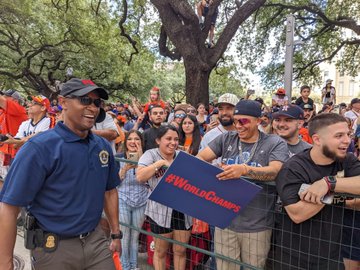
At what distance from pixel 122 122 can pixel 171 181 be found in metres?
5.80

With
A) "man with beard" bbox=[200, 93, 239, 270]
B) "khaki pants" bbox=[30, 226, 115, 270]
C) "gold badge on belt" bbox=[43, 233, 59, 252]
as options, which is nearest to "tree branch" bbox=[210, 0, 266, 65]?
"man with beard" bbox=[200, 93, 239, 270]

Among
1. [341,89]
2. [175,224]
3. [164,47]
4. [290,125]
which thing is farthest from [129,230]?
[341,89]

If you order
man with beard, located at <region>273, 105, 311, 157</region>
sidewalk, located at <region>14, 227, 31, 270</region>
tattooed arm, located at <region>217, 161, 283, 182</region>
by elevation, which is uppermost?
man with beard, located at <region>273, 105, 311, 157</region>

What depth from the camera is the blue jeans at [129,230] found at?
3.92 metres

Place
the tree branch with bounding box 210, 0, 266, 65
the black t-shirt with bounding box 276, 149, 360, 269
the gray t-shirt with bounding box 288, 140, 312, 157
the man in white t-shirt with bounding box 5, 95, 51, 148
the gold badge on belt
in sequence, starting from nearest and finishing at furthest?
the gold badge on belt, the black t-shirt with bounding box 276, 149, 360, 269, the gray t-shirt with bounding box 288, 140, 312, 157, the man in white t-shirt with bounding box 5, 95, 51, 148, the tree branch with bounding box 210, 0, 266, 65

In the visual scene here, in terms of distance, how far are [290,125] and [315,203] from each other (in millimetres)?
1462

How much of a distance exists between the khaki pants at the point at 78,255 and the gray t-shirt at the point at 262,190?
1.14 m

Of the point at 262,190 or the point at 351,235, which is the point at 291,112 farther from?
the point at 351,235

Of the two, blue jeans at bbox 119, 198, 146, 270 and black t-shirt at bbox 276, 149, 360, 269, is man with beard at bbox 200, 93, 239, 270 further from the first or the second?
black t-shirt at bbox 276, 149, 360, 269

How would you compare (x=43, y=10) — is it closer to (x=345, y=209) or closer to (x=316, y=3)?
(x=316, y=3)

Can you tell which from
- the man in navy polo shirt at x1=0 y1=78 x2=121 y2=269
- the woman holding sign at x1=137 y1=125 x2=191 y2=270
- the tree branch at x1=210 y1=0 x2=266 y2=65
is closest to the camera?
the man in navy polo shirt at x1=0 y1=78 x2=121 y2=269

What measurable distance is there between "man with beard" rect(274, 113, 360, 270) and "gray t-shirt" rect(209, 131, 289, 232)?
0.33 meters

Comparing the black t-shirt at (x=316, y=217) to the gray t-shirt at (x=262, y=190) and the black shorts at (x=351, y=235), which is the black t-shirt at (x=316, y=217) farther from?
the gray t-shirt at (x=262, y=190)

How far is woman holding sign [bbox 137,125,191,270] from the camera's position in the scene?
11.2 ft
